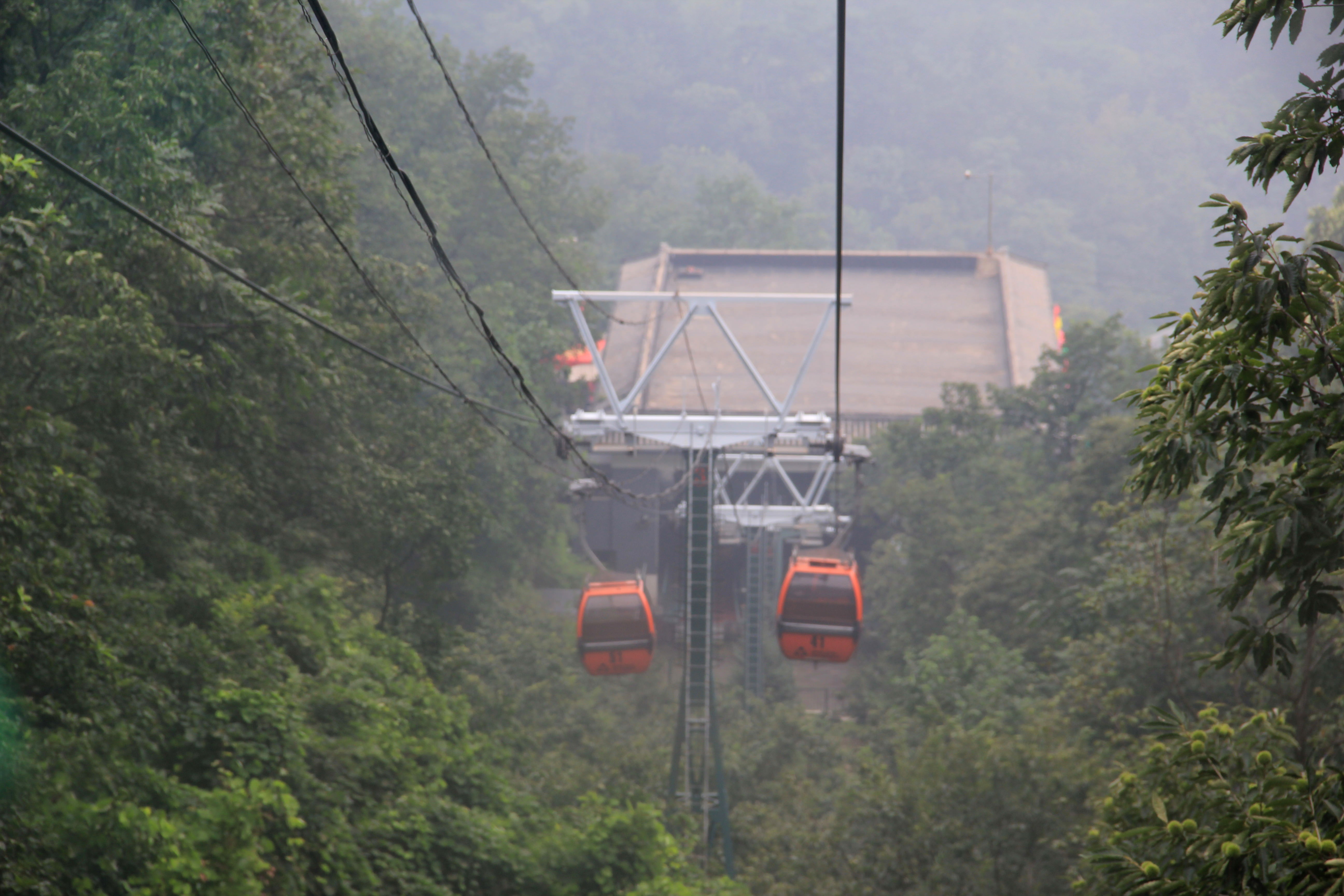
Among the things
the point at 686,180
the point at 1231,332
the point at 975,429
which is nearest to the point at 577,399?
the point at 975,429

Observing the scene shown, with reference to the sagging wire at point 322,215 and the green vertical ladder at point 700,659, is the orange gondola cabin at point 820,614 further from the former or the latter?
the sagging wire at point 322,215

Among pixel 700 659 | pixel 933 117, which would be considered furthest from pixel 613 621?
pixel 933 117

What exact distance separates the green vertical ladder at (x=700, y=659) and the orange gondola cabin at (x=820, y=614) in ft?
10.2

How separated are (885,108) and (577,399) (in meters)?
76.8

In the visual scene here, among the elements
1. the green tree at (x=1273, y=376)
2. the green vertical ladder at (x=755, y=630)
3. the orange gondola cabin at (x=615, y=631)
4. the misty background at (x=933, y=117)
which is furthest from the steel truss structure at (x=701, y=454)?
the misty background at (x=933, y=117)

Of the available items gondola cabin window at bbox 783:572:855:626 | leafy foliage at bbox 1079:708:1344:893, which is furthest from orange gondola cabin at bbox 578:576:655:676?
leafy foliage at bbox 1079:708:1344:893

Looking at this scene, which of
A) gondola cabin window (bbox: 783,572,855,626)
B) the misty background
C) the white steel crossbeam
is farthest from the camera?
the misty background

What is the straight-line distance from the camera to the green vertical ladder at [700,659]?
1380 centimetres

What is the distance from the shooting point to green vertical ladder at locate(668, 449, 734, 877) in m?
13.8

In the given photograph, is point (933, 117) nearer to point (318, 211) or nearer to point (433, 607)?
point (433, 607)

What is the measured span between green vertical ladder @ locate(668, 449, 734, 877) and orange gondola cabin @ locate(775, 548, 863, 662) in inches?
122

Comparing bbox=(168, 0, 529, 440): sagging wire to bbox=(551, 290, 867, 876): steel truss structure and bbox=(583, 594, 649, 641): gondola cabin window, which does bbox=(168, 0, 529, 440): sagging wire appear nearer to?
bbox=(551, 290, 867, 876): steel truss structure

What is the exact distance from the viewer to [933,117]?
10175 cm

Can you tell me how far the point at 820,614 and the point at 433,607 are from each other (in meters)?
5.56
